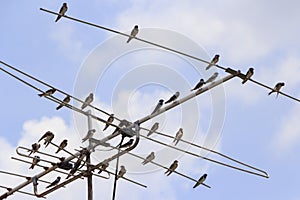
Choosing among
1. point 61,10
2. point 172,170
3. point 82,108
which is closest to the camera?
point 82,108

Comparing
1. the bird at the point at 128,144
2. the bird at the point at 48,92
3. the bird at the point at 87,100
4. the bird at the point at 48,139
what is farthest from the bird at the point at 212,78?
the bird at the point at 48,139

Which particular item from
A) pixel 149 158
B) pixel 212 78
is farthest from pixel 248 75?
pixel 149 158

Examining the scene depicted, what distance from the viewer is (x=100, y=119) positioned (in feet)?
27.3

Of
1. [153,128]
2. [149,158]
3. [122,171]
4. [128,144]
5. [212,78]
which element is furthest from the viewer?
[122,171]

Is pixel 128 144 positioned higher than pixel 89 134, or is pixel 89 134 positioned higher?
pixel 89 134

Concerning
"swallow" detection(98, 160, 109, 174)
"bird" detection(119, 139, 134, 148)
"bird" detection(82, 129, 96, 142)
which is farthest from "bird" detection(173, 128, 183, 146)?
"bird" detection(119, 139, 134, 148)

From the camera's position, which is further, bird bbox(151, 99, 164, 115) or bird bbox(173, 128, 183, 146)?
bird bbox(173, 128, 183, 146)

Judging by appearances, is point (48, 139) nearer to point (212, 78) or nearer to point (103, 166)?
point (103, 166)

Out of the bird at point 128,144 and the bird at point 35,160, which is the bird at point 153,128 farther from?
the bird at point 35,160

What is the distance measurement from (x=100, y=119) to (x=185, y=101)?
3.70ft

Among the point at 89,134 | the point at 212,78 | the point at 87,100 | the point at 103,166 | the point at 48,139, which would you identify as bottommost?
the point at 103,166

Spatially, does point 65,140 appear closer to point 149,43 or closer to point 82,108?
point 82,108

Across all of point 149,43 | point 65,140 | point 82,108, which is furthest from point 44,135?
point 149,43

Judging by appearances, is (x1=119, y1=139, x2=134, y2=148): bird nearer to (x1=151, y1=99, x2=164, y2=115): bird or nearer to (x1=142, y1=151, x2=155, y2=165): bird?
(x1=151, y1=99, x2=164, y2=115): bird
